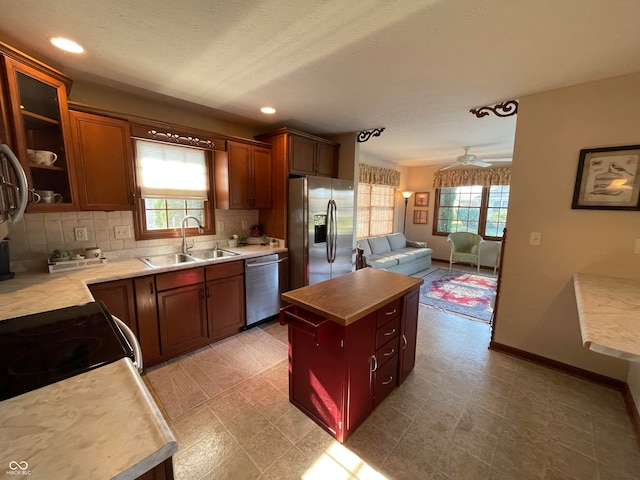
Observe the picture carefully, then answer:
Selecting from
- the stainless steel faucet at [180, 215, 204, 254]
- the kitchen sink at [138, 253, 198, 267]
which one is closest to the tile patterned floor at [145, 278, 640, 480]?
the kitchen sink at [138, 253, 198, 267]

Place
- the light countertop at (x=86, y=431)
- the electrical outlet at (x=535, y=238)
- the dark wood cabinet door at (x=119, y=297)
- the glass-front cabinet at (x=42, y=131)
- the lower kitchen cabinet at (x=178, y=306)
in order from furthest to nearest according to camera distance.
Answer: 1. the electrical outlet at (x=535, y=238)
2. the lower kitchen cabinet at (x=178, y=306)
3. the dark wood cabinet door at (x=119, y=297)
4. the glass-front cabinet at (x=42, y=131)
5. the light countertop at (x=86, y=431)

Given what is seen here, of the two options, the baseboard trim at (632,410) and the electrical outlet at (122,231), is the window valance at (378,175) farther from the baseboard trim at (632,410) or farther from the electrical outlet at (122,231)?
the baseboard trim at (632,410)

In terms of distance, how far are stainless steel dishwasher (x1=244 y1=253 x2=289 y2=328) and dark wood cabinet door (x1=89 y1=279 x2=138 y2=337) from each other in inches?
40.8

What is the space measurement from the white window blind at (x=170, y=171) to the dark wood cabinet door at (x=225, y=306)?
3.41 feet

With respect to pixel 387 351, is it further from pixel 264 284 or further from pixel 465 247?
pixel 465 247

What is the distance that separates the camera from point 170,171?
2.78 metres

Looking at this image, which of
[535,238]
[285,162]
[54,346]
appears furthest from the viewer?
[285,162]

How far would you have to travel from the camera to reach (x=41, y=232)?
2.16m

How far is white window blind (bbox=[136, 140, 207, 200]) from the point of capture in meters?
2.61

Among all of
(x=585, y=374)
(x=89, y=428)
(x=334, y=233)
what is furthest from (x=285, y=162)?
(x=585, y=374)

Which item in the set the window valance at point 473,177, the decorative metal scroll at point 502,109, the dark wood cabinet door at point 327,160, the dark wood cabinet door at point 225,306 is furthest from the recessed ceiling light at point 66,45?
the window valance at point 473,177

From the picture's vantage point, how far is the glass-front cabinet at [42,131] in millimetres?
1614

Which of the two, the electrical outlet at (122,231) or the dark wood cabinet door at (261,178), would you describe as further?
the dark wood cabinet door at (261,178)

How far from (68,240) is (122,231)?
39 cm
